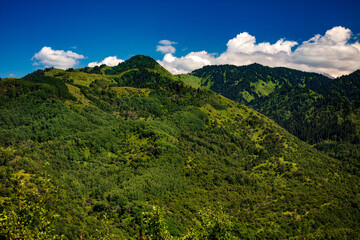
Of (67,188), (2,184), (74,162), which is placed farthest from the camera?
(74,162)

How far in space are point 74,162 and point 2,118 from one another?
82.9 metres

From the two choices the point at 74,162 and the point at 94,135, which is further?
the point at 94,135

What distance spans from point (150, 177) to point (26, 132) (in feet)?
376

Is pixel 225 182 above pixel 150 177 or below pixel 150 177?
below

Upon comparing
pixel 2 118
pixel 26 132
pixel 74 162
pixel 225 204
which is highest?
pixel 2 118

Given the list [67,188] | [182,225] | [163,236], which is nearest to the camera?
[163,236]

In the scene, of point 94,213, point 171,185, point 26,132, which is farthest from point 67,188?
point 26,132

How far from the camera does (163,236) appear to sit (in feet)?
84.2

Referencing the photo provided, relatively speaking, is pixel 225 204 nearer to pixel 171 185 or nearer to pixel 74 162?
pixel 171 185

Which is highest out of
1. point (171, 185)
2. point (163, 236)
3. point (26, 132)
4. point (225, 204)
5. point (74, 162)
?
point (26, 132)

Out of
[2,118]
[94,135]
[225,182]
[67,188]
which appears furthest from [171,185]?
[2,118]

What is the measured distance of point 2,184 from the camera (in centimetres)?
9362

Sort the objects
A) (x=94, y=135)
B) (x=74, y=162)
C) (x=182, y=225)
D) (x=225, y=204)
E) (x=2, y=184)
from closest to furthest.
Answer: (x=2, y=184) → (x=182, y=225) → (x=225, y=204) → (x=74, y=162) → (x=94, y=135)

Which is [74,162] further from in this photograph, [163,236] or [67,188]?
[163,236]
